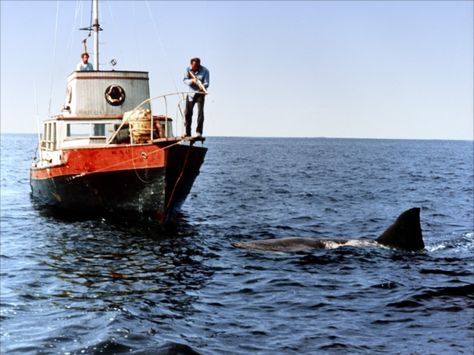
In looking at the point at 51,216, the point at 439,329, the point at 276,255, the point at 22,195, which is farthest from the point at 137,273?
the point at 22,195

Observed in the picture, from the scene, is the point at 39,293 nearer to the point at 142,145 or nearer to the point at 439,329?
the point at 439,329

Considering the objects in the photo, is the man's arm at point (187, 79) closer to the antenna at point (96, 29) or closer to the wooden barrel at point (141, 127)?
the wooden barrel at point (141, 127)

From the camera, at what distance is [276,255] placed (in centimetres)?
1438

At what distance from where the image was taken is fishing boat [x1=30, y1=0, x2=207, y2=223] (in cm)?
1919

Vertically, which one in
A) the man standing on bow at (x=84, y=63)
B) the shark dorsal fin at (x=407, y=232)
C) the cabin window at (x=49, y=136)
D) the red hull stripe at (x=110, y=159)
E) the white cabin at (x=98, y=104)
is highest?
the man standing on bow at (x=84, y=63)

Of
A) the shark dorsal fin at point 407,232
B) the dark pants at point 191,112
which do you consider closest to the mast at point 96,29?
the dark pants at point 191,112

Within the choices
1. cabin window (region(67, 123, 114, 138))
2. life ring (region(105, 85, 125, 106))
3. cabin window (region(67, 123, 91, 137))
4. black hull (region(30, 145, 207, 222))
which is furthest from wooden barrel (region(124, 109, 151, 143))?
life ring (region(105, 85, 125, 106))

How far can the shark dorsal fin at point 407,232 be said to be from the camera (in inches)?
603

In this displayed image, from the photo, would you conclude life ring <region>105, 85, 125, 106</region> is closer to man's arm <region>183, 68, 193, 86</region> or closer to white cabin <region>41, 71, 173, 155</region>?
white cabin <region>41, 71, 173, 155</region>

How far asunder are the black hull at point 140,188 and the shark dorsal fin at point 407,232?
7.41m

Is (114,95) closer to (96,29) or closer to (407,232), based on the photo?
(96,29)

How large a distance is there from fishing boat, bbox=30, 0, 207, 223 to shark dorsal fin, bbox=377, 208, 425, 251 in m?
6.53

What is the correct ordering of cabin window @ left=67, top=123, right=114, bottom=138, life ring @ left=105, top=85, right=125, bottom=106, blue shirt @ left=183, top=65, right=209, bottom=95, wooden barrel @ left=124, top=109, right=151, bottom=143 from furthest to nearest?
life ring @ left=105, top=85, right=125, bottom=106 < cabin window @ left=67, top=123, right=114, bottom=138 < wooden barrel @ left=124, top=109, right=151, bottom=143 < blue shirt @ left=183, top=65, right=209, bottom=95

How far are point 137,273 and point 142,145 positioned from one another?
6.90m
